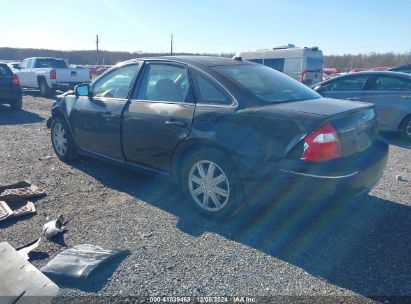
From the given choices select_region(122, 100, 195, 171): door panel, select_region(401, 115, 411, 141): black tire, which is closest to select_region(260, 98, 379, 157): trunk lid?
select_region(122, 100, 195, 171): door panel

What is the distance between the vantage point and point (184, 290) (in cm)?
269

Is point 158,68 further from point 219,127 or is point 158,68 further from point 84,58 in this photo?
point 84,58

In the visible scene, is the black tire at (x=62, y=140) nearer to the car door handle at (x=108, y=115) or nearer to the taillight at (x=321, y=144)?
the car door handle at (x=108, y=115)

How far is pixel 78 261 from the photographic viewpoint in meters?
2.96

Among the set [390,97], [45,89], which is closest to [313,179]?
[390,97]

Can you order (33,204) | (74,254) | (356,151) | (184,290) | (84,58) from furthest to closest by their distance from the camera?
(84,58) → (33,204) → (356,151) → (74,254) → (184,290)

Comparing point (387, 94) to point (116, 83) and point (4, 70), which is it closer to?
point (116, 83)

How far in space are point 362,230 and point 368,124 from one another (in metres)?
1.05

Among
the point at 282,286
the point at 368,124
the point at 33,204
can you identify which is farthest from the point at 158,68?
the point at 282,286

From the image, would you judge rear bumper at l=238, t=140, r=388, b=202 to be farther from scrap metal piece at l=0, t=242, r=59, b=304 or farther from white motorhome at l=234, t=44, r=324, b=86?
white motorhome at l=234, t=44, r=324, b=86

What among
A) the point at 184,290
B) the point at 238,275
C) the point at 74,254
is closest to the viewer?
the point at 184,290

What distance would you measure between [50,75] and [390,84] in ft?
43.6

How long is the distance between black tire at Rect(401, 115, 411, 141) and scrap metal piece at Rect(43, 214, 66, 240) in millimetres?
7078

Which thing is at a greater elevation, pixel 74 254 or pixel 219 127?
pixel 219 127
